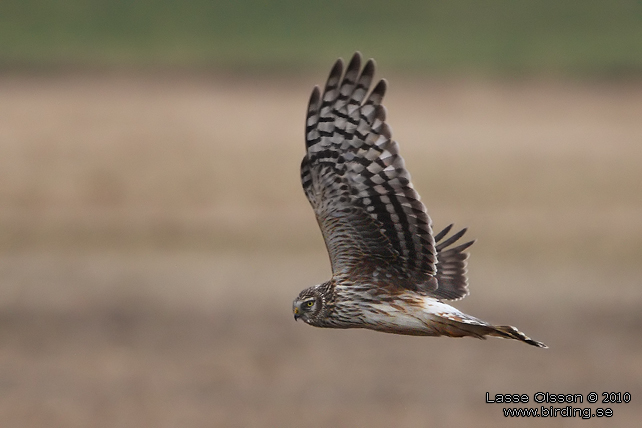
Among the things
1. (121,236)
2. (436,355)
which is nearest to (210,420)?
(436,355)

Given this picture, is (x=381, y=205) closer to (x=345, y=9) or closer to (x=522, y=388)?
(x=522, y=388)

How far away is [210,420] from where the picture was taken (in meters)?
12.7

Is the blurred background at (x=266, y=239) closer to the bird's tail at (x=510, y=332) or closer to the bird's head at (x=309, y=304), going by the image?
the bird's head at (x=309, y=304)

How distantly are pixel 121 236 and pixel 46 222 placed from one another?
5.33 ft

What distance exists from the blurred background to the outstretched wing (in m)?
5.88

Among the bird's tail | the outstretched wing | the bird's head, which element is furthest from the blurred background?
the bird's tail

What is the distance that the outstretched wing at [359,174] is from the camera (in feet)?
22.7

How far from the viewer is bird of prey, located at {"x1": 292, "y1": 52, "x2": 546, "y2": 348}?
691cm

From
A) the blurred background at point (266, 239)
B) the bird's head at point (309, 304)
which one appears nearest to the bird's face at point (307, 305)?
the bird's head at point (309, 304)

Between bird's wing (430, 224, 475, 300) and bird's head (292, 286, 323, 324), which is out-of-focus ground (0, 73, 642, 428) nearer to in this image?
bird's wing (430, 224, 475, 300)

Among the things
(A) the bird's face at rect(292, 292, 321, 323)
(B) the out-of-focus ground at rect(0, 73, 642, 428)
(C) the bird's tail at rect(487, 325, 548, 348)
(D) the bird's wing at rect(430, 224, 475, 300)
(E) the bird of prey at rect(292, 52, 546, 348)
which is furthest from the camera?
(B) the out-of-focus ground at rect(0, 73, 642, 428)

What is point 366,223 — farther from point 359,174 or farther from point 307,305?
point 307,305

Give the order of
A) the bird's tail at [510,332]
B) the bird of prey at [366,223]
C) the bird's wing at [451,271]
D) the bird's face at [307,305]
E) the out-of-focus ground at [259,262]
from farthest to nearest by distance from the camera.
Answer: the out-of-focus ground at [259,262], the bird's wing at [451,271], the bird's face at [307,305], the bird of prey at [366,223], the bird's tail at [510,332]

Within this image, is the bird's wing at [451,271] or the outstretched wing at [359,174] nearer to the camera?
the outstretched wing at [359,174]
